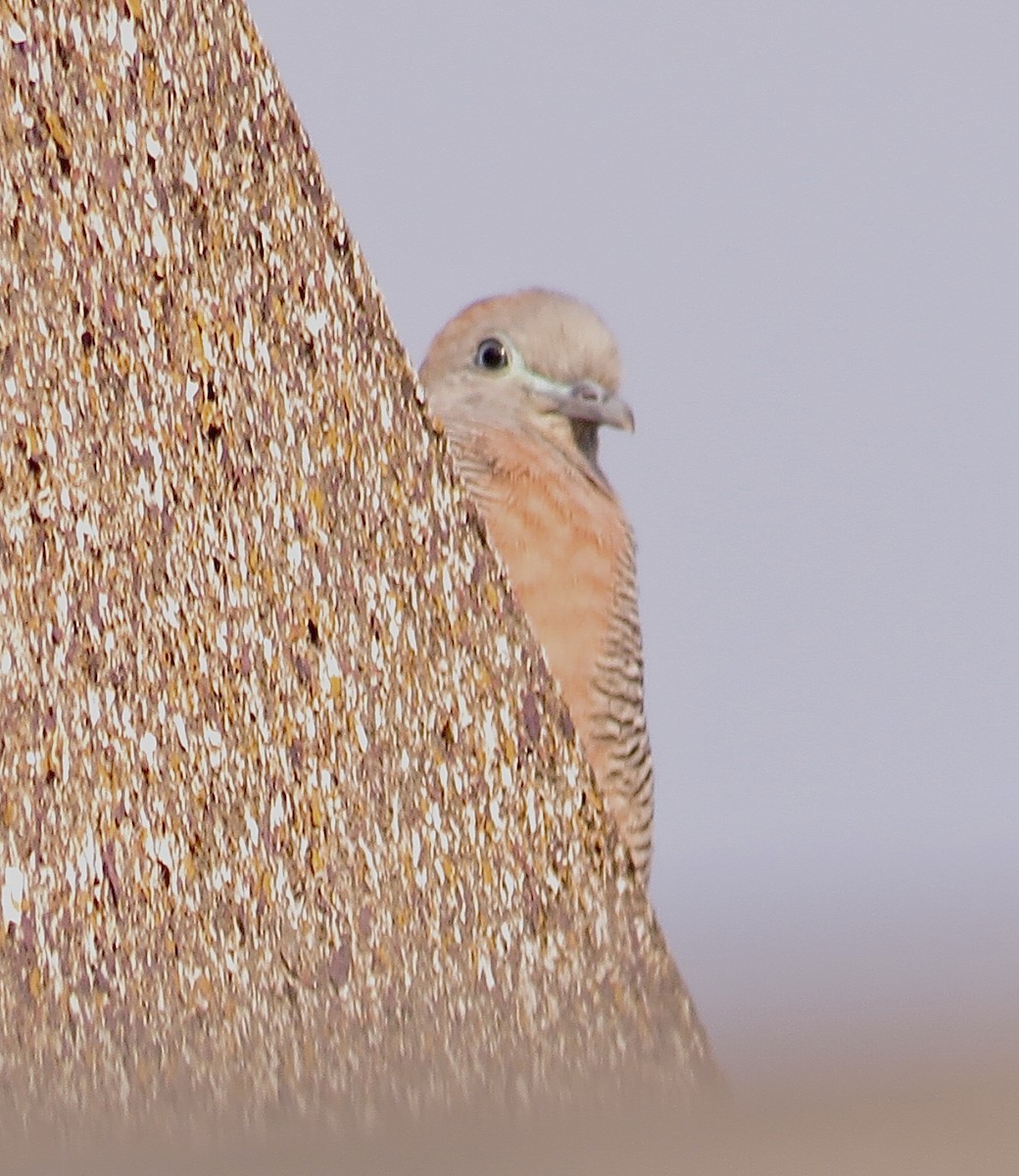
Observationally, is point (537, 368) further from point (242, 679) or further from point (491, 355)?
point (242, 679)

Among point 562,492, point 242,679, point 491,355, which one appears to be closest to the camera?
point 242,679

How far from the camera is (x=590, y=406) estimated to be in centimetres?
578

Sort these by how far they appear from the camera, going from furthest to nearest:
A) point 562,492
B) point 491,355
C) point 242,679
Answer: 1. point 491,355
2. point 562,492
3. point 242,679

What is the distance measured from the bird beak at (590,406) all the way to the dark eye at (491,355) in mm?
184

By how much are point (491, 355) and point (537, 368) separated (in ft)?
0.55

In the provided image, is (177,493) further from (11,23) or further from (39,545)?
(11,23)

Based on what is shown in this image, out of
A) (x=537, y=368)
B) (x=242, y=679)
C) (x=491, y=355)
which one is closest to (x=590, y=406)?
(x=537, y=368)

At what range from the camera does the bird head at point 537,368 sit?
227 inches

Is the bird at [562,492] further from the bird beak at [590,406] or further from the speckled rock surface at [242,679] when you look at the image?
the speckled rock surface at [242,679]

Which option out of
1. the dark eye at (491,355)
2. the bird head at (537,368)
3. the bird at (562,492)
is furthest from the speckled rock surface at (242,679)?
the dark eye at (491,355)

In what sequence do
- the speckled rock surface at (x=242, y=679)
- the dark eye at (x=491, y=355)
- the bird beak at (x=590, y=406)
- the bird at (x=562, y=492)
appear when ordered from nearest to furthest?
the speckled rock surface at (x=242, y=679) < the bird at (x=562, y=492) < the bird beak at (x=590, y=406) < the dark eye at (x=491, y=355)

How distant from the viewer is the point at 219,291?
2430 millimetres

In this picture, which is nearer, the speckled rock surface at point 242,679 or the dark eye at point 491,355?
the speckled rock surface at point 242,679

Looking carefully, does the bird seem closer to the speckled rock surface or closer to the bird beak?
the bird beak
